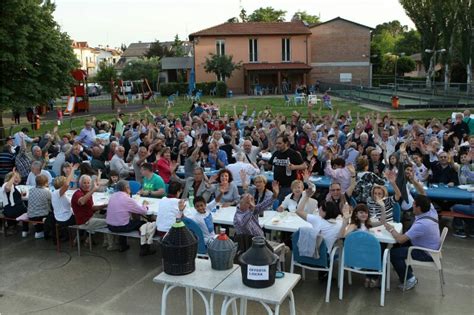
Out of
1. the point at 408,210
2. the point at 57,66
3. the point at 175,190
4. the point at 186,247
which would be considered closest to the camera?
the point at 186,247

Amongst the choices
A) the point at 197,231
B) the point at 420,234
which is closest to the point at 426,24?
the point at 420,234

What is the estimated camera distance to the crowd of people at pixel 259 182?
6.04 meters

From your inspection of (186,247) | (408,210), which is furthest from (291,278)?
(408,210)

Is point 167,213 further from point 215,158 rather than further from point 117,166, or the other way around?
point 215,158

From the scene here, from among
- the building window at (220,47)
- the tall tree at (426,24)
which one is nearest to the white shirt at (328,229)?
the tall tree at (426,24)

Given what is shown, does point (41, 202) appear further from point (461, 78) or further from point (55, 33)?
point (461, 78)

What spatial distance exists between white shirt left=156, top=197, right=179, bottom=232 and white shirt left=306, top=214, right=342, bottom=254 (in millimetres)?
2043

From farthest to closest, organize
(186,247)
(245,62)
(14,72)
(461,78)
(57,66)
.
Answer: (245,62) → (461,78) → (57,66) → (14,72) → (186,247)

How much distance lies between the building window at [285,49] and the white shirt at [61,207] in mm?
44236

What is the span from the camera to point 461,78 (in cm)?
4644

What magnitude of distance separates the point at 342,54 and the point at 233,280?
49.3m

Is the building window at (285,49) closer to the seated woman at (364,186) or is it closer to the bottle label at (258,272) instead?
the seated woman at (364,186)

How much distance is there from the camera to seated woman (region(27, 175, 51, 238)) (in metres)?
8.00

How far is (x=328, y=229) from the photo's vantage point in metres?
5.88
